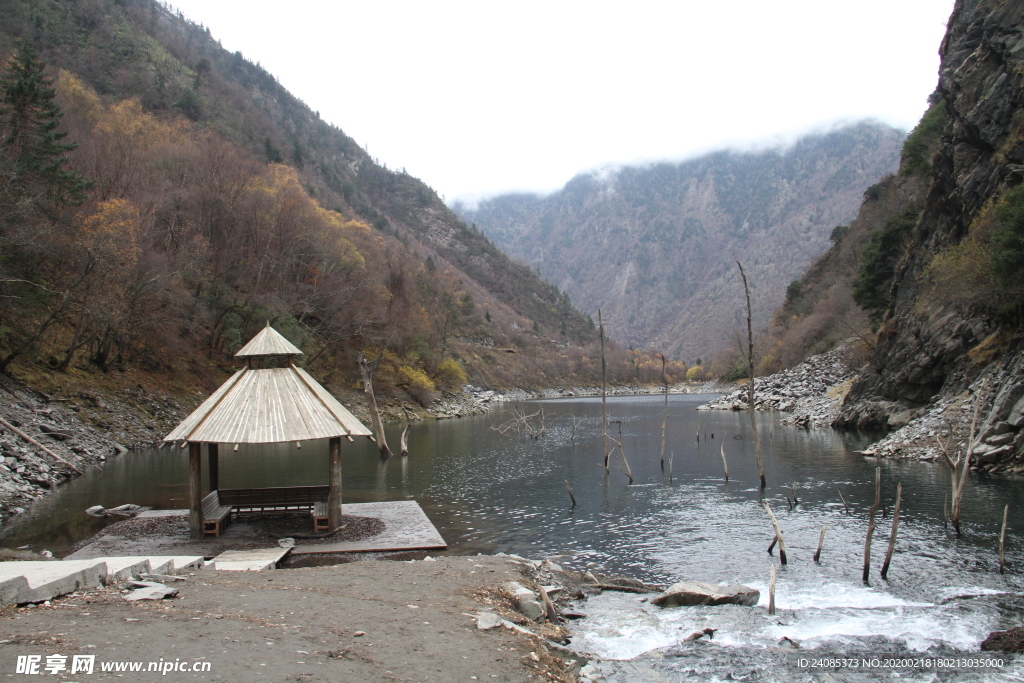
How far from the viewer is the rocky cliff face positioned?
31625 mm

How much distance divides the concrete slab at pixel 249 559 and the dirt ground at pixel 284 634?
5.69 feet

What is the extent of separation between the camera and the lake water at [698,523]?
38.6 ft

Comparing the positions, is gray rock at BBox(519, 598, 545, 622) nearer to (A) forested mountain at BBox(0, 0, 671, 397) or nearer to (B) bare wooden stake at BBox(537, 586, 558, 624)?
(B) bare wooden stake at BBox(537, 586, 558, 624)

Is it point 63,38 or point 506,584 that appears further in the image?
point 63,38

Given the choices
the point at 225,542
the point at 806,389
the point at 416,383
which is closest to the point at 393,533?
the point at 225,542

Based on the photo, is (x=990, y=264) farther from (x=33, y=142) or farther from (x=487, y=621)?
(x=33, y=142)

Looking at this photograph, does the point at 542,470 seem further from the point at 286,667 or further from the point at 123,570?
the point at 286,667

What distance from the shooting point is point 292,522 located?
1859cm

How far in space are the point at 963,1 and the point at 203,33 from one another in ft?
715

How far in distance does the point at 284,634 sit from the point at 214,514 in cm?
1101

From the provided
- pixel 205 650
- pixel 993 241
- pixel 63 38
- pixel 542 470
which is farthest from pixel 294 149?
pixel 205 650

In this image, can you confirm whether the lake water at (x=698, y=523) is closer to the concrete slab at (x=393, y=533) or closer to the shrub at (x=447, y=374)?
the concrete slab at (x=393, y=533)

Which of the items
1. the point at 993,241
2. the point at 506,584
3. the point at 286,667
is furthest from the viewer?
the point at 993,241

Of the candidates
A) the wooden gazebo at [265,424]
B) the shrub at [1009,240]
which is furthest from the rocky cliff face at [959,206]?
the wooden gazebo at [265,424]
